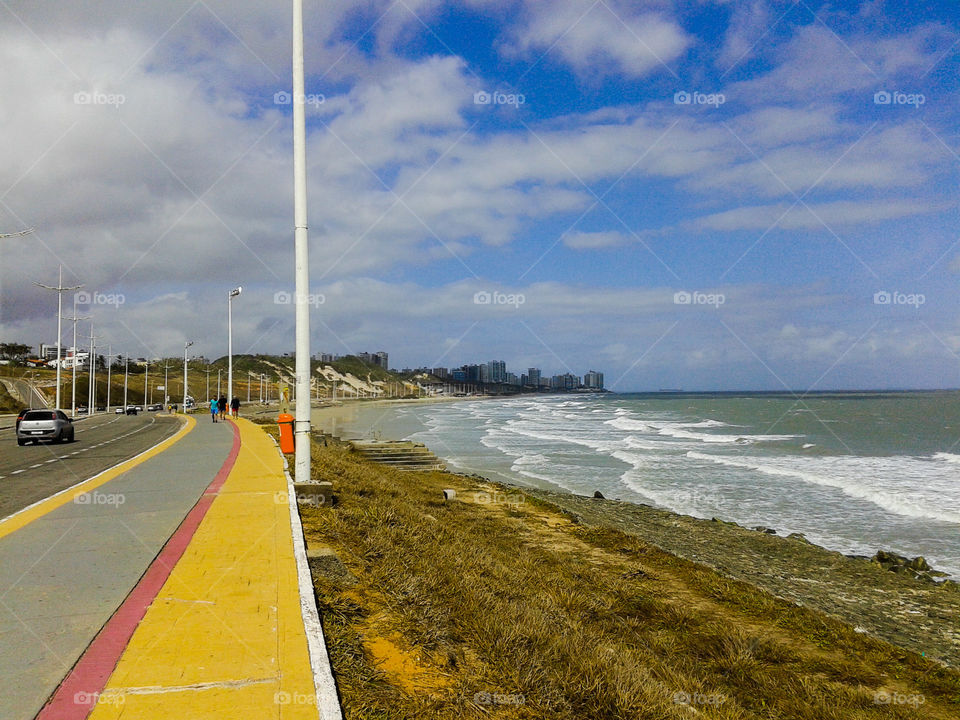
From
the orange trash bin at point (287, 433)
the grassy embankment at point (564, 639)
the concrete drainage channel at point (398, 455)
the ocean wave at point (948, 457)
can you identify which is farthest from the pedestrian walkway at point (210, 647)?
the ocean wave at point (948, 457)

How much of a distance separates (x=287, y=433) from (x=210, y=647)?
8.39m

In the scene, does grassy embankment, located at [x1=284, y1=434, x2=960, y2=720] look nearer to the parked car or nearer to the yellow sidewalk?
the yellow sidewalk

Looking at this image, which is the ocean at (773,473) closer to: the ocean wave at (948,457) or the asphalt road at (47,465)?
the ocean wave at (948,457)

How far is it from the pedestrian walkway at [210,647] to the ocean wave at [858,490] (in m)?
22.4

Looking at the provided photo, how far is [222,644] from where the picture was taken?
4.68 meters

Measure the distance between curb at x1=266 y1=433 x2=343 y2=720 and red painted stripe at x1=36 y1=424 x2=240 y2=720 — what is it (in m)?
1.15

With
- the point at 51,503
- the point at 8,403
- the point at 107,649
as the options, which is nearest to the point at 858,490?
the point at 51,503

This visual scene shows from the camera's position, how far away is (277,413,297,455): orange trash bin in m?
12.5

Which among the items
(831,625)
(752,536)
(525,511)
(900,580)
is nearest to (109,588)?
(831,625)

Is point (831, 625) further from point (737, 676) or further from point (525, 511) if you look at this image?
point (525, 511)

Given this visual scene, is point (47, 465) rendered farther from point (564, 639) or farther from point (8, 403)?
point (8, 403)

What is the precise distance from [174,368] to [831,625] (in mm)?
187956

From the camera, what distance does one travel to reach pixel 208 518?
8875mm

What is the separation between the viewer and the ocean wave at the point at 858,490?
2277 centimetres
